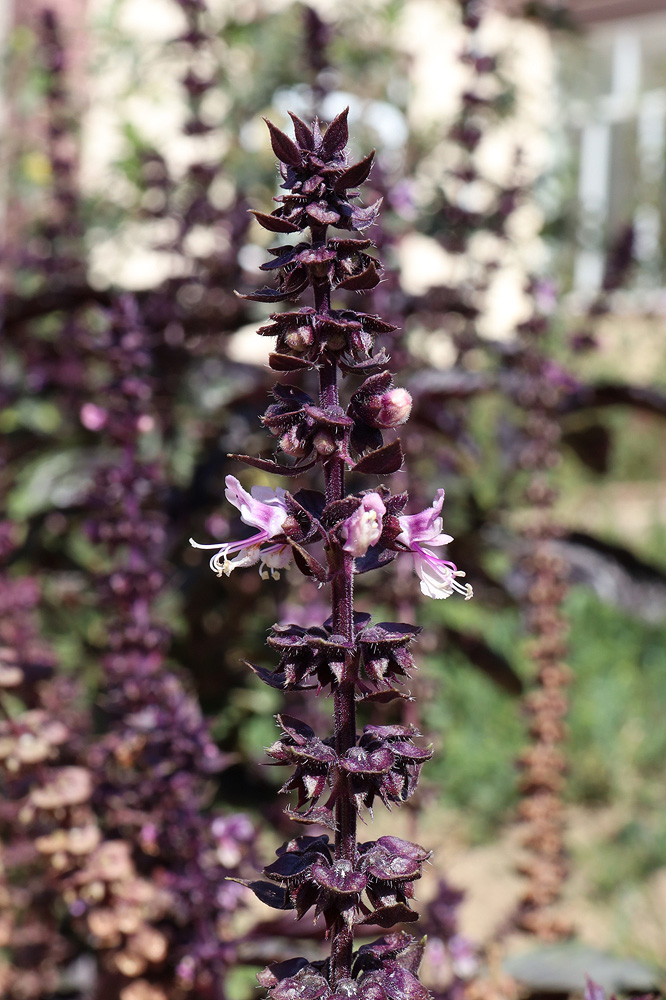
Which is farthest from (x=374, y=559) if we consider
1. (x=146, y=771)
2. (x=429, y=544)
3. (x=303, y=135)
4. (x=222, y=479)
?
(x=222, y=479)

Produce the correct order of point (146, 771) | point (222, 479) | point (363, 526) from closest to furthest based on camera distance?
point (363, 526)
point (146, 771)
point (222, 479)

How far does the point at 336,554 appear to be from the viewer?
0.82 m

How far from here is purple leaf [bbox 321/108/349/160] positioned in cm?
81

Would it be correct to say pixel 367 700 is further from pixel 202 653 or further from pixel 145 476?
pixel 202 653

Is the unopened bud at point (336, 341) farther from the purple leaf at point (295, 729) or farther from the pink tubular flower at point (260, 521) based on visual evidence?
the purple leaf at point (295, 729)

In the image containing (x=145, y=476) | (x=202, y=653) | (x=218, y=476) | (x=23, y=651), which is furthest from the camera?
(x=202, y=653)

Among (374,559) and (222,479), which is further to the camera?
(222,479)

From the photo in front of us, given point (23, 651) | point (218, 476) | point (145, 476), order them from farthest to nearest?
point (218, 476), point (23, 651), point (145, 476)

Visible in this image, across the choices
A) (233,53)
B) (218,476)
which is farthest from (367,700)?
(233,53)

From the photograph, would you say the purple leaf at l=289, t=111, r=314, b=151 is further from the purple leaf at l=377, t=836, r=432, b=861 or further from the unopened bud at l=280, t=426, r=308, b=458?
the purple leaf at l=377, t=836, r=432, b=861

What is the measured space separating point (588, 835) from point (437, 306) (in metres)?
1.96

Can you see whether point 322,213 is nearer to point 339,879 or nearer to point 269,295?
point 269,295

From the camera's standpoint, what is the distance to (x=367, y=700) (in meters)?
0.80

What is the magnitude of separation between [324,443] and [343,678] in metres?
0.19
